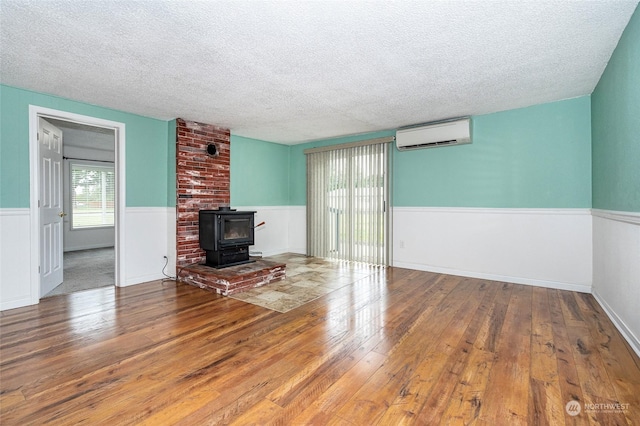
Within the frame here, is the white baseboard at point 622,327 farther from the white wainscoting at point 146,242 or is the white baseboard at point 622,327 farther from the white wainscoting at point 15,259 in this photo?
the white wainscoting at point 15,259

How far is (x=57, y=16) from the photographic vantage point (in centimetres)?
189

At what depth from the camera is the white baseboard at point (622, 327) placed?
2.07 meters

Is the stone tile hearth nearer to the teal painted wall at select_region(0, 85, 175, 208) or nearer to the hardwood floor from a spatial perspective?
the hardwood floor

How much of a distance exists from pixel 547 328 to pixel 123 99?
484 centimetres

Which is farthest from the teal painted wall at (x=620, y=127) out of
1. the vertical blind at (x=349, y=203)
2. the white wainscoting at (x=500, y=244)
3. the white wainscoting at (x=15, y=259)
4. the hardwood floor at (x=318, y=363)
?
the white wainscoting at (x=15, y=259)

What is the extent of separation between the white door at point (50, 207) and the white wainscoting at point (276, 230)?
250 centimetres

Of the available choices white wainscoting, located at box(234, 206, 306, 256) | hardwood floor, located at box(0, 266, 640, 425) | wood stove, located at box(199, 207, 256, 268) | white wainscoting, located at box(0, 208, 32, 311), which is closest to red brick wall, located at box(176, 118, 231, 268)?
wood stove, located at box(199, 207, 256, 268)

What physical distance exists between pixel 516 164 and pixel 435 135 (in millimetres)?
1108

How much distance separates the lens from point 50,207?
368 cm

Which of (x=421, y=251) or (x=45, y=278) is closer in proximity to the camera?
(x=45, y=278)

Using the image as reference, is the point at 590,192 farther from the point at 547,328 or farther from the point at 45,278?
the point at 45,278

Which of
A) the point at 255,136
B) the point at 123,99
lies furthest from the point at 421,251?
the point at 123,99

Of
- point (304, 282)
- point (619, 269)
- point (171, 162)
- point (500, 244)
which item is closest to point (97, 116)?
point (171, 162)

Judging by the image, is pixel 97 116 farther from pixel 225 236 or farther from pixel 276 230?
pixel 276 230
